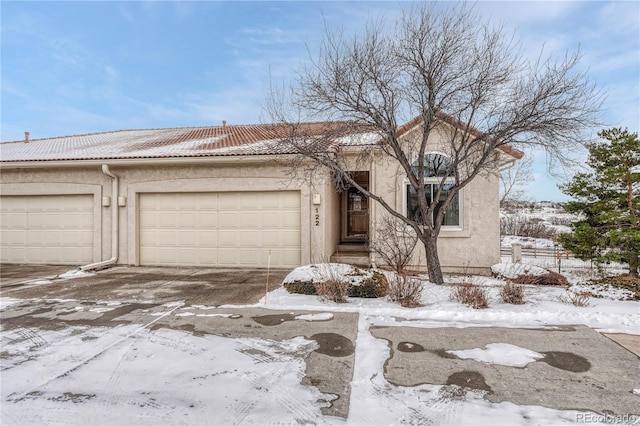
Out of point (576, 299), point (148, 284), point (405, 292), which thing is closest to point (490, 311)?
point (405, 292)

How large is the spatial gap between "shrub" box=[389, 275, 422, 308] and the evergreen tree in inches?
297

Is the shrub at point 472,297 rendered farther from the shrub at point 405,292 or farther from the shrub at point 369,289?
the shrub at point 369,289

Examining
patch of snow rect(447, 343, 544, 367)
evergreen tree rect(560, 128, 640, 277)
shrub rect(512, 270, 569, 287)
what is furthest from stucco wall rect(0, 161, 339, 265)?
evergreen tree rect(560, 128, 640, 277)

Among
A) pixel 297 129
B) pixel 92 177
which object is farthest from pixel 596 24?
pixel 92 177

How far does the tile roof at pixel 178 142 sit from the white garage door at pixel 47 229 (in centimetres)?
150

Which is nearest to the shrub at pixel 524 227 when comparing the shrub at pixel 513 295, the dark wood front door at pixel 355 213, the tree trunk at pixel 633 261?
the tree trunk at pixel 633 261

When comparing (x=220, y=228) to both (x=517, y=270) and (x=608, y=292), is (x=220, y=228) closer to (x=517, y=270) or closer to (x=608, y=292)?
(x=517, y=270)

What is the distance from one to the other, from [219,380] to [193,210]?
773 cm

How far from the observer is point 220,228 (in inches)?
392

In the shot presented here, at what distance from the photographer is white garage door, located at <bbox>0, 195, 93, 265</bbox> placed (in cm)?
1037

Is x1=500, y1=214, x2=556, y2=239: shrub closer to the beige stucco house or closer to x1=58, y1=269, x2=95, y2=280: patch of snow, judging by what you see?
the beige stucco house

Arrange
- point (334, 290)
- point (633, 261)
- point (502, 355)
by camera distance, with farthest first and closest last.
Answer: point (633, 261), point (334, 290), point (502, 355)

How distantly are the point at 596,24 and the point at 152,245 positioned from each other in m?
13.3

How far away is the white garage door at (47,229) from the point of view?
1037 centimetres
